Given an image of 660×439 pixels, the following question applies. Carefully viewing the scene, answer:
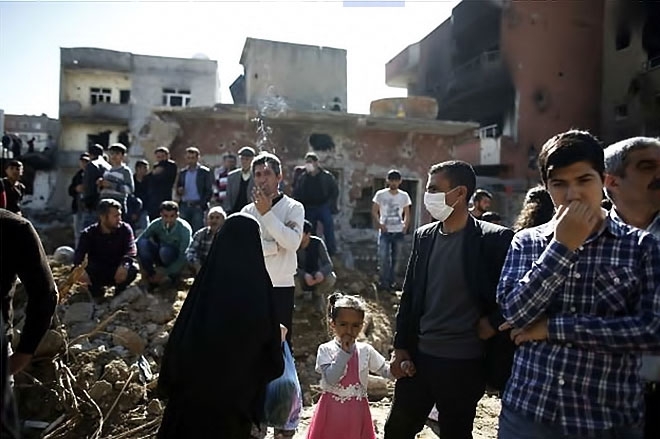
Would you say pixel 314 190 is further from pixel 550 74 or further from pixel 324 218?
pixel 550 74

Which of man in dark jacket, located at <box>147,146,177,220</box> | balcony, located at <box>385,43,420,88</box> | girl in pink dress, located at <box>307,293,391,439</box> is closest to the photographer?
girl in pink dress, located at <box>307,293,391,439</box>

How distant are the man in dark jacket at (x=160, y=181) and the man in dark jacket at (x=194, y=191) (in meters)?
0.28

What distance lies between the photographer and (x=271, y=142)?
11352 mm

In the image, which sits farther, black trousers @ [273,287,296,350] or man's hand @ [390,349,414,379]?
black trousers @ [273,287,296,350]

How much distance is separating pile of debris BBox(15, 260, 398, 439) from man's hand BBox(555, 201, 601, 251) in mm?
3796

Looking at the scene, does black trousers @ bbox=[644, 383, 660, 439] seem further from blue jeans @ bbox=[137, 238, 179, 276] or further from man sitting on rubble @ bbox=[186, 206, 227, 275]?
blue jeans @ bbox=[137, 238, 179, 276]

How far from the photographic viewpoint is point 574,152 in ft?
5.80

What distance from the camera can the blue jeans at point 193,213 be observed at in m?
7.98

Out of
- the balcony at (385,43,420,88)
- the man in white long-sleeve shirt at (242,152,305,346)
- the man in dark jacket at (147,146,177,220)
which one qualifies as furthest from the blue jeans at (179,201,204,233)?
the balcony at (385,43,420,88)

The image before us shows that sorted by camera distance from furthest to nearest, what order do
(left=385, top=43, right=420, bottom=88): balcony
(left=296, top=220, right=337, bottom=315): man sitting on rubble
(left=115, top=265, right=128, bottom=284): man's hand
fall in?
1. (left=385, top=43, right=420, bottom=88): balcony
2. (left=296, top=220, right=337, bottom=315): man sitting on rubble
3. (left=115, top=265, right=128, bottom=284): man's hand

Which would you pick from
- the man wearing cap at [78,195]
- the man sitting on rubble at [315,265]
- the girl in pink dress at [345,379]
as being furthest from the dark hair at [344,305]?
the man wearing cap at [78,195]

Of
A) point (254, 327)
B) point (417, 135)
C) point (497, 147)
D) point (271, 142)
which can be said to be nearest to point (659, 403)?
point (254, 327)

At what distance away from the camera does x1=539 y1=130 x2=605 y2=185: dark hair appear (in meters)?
1.77

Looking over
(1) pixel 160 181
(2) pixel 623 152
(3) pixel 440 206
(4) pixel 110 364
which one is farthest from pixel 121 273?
(2) pixel 623 152
